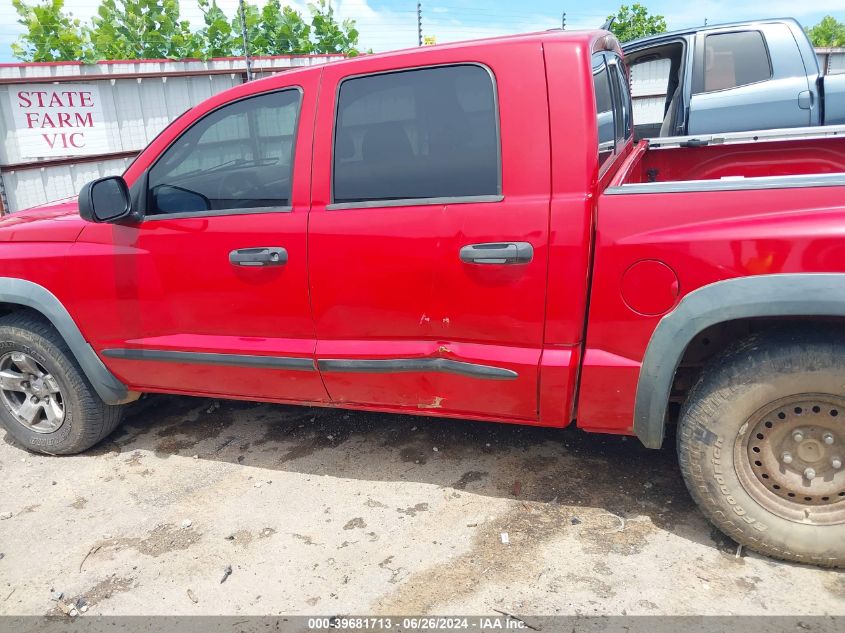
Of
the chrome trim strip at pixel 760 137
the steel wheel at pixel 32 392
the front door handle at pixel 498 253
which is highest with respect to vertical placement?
the chrome trim strip at pixel 760 137

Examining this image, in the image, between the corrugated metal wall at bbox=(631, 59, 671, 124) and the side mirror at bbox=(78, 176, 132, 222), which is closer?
the side mirror at bbox=(78, 176, 132, 222)

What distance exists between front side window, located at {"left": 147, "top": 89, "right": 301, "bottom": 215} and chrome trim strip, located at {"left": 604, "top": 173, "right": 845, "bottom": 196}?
1384mm

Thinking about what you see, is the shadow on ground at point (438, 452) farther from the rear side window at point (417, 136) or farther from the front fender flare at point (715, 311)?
the rear side window at point (417, 136)

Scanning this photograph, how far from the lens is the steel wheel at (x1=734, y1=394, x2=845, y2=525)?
7.32ft

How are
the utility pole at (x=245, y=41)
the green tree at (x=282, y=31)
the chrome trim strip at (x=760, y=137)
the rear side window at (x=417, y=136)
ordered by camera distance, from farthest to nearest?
the green tree at (x=282, y=31) → the utility pole at (x=245, y=41) → the chrome trim strip at (x=760, y=137) → the rear side window at (x=417, y=136)

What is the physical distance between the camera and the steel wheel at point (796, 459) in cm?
223

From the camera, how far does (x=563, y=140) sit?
7.59 ft

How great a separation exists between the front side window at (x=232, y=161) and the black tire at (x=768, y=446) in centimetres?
187

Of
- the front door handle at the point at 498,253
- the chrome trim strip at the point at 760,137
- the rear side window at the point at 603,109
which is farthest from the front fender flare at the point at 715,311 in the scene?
the chrome trim strip at the point at 760,137

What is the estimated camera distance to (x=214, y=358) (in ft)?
9.81

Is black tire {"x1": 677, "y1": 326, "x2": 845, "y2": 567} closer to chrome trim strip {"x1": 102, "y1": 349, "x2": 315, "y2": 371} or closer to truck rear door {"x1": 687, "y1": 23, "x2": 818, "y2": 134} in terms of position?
chrome trim strip {"x1": 102, "y1": 349, "x2": 315, "y2": 371}

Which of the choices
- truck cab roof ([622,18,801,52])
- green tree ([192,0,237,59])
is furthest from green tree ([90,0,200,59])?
truck cab roof ([622,18,801,52])

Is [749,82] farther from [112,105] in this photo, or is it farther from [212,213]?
[112,105]

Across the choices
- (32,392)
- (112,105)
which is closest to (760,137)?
(32,392)
